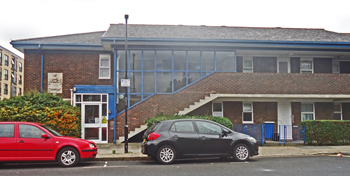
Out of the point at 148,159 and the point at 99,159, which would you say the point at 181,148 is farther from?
the point at 99,159

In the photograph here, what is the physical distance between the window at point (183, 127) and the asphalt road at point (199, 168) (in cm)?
107

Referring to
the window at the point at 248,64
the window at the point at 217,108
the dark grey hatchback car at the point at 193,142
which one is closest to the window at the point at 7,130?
the dark grey hatchback car at the point at 193,142

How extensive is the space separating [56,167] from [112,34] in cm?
982

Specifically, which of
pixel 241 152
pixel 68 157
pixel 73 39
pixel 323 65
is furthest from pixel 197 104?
pixel 323 65

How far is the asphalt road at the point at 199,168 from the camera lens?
8.70 meters

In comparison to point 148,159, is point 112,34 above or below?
above

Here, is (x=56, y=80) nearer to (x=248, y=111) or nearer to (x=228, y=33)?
(x=228, y=33)

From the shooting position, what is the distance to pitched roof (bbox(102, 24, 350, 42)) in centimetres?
1889

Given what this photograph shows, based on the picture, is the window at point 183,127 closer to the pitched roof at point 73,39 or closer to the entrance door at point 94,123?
the entrance door at point 94,123

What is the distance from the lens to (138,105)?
16.6m

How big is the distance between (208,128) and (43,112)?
7316 millimetres

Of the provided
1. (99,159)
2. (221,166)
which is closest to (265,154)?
(221,166)

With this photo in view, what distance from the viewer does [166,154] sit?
10273 millimetres

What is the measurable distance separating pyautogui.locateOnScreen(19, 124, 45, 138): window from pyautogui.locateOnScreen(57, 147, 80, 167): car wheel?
0.88m
